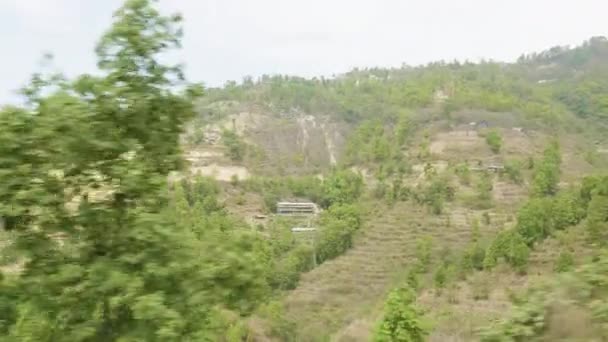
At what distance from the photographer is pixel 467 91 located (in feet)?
170

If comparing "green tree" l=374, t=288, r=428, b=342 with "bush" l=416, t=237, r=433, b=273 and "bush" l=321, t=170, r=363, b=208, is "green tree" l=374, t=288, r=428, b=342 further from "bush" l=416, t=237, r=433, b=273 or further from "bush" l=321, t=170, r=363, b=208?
"bush" l=321, t=170, r=363, b=208

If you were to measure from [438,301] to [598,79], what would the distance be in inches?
1342

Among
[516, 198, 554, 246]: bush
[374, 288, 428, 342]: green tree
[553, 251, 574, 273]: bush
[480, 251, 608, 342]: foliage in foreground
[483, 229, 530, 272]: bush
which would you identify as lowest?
[483, 229, 530, 272]: bush

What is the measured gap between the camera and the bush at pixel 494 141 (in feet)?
127

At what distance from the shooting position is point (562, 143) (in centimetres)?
4062

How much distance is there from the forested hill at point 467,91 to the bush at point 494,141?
659cm

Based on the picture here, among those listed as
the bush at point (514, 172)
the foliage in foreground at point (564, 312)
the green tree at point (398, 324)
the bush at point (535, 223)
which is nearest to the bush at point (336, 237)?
the bush at point (535, 223)

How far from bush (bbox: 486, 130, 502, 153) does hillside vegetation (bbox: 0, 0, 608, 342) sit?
0.38 feet

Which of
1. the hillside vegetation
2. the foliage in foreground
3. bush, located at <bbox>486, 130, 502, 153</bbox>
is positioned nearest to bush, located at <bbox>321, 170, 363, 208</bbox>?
the hillside vegetation

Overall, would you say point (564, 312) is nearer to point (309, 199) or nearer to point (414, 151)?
point (309, 199)

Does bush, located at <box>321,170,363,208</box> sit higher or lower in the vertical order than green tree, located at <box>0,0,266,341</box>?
lower

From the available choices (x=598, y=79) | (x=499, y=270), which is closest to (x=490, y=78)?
(x=598, y=79)

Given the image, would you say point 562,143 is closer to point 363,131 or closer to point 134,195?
point 363,131

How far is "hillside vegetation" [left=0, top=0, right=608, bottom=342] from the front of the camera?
2.90 metres
